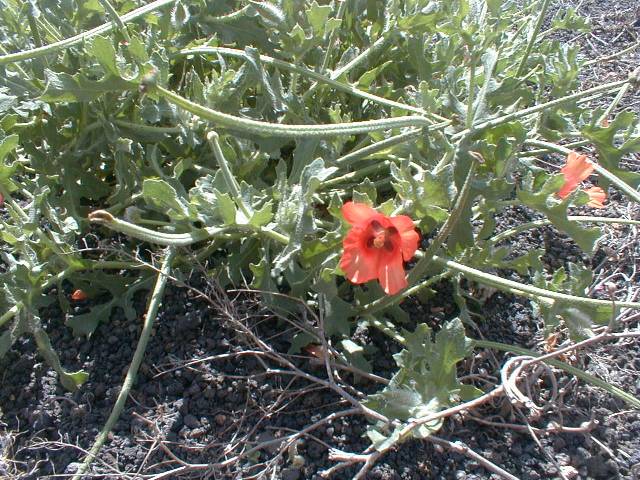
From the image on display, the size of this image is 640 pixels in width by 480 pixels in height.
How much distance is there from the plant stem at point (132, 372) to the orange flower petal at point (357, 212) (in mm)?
520

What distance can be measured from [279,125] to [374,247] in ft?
1.09

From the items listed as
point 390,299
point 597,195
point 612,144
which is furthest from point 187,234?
point 612,144

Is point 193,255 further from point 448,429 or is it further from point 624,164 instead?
point 624,164

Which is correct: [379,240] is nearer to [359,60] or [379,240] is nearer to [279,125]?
[279,125]

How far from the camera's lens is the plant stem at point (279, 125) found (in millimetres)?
1494

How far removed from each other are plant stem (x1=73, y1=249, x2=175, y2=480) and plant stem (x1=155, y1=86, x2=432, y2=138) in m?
0.45

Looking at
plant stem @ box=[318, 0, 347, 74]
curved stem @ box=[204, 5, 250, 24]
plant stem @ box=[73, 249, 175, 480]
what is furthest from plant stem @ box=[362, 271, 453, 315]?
curved stem @ box=[204, 5, 250, 24]

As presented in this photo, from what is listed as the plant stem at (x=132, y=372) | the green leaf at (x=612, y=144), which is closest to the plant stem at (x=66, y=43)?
the plant stem at (x=132, y=372)

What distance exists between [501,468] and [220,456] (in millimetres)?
648

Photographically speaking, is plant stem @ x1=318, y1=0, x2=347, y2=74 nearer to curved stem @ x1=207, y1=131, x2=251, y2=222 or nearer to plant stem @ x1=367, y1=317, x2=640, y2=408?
curved stem @ x1=207, y1=131, x2=251, y2=222

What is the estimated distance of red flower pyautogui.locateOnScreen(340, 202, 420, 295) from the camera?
5.05 ft

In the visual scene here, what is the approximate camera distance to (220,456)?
5.45 feet

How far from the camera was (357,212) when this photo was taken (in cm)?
154

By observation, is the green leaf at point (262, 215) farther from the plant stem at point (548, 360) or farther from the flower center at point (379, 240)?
the plant stem at point (548, 360)
